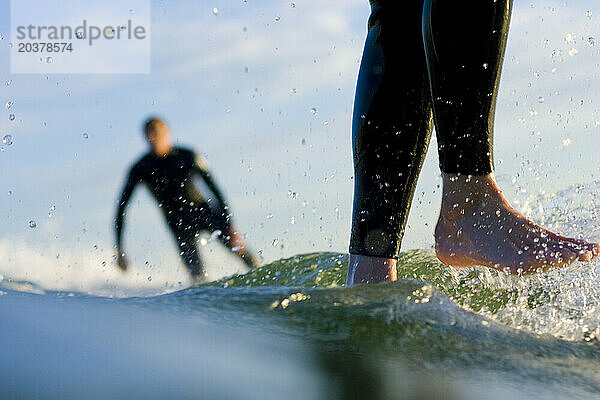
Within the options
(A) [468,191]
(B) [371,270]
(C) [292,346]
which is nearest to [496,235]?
(A) [468,191]

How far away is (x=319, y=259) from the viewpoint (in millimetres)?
1752

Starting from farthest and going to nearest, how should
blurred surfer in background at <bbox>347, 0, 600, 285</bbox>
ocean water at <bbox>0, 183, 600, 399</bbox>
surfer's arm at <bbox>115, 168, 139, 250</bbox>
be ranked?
surfer's arm at <bbox>115, 168, 139, 250</bbox>, blurred surfer in background at <bbox>347, 0, 600, 285</bbox>, ocean water at <bbox>0, 183, 600, 399</bbox>

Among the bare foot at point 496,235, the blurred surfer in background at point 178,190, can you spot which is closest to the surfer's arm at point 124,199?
the blurred surfer in background at point 178,190

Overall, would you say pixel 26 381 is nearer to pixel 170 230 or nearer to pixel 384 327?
pixel 384 327

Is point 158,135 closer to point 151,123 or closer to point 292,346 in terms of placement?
point 151,123

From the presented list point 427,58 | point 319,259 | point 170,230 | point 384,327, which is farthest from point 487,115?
point 170,230

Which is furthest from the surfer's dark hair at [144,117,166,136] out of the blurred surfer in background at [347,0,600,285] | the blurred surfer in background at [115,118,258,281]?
the blurred surfer in background at [347,0,600,285]

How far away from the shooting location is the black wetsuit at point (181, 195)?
3191 mm

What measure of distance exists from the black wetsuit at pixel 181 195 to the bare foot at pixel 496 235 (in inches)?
84.6

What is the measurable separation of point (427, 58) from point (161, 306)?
1.95 ft

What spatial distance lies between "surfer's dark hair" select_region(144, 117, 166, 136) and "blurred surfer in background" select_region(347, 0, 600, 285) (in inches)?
88.6

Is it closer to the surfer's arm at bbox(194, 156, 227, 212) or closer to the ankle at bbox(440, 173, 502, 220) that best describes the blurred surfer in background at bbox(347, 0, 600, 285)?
the ankle at bbox(440, 173, 502, 220)

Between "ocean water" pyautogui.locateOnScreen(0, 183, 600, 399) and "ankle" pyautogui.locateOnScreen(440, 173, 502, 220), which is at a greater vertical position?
"ankle" pyautogui.locateOnScreen(440, 173, 502, 220)

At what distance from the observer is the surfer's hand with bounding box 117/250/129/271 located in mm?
3051
